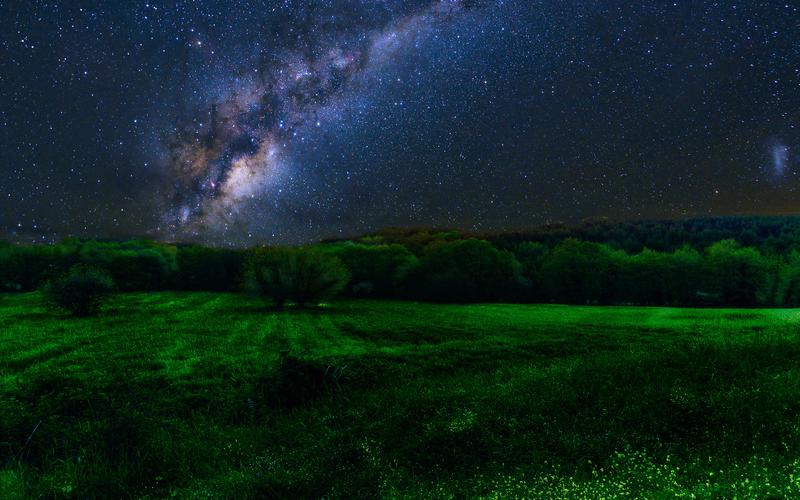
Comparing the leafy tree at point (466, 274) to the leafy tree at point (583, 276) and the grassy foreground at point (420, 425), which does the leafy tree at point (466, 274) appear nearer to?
the leafy tree at point (583, 276)

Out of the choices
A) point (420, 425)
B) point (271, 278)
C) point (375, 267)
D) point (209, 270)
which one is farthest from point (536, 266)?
point (420, 425)

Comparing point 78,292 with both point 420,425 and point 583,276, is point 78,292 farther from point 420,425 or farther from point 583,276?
point 583,276

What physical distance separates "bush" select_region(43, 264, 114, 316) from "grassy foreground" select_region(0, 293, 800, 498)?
1214 inches

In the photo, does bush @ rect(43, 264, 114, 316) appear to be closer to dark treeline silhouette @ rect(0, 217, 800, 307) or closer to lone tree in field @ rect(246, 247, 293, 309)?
dark treeline silhouette @ rect(0, 217, 800, 307)

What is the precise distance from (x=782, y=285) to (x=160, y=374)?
67.4 meters

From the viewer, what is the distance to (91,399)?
1355 centimetres

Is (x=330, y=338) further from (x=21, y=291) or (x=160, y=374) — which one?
(x=21, y=291)

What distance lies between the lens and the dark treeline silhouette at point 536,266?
2309 inches

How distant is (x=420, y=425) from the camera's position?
1014 cm

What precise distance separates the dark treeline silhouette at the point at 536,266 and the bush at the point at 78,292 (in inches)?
183

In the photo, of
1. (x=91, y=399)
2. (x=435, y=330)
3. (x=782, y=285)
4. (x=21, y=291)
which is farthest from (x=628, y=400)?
(x=21, y=291)

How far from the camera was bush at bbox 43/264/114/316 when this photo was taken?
146 feet

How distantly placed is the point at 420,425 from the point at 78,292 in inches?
1898

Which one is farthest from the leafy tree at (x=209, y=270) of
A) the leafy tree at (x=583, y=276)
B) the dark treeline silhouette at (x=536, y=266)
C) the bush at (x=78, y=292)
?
the leafy tree at (x=583, y=276)
